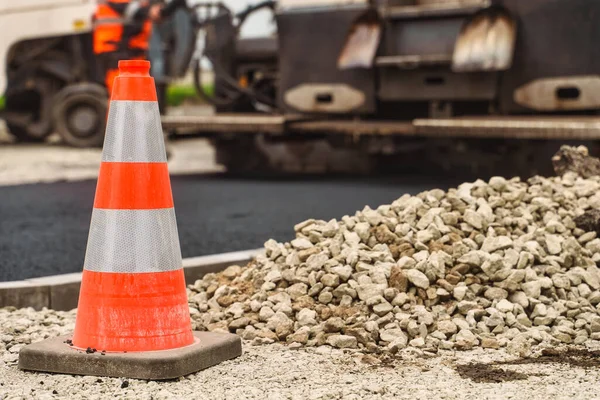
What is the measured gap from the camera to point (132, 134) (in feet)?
12.8

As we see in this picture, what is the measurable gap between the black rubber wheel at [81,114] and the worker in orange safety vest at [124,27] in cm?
78

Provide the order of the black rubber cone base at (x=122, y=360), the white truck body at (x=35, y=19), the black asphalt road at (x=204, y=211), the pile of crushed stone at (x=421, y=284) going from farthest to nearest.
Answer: the white truck body at (x=35, y=19), the black asphalt road at (x=204, y=211), the pile of crushed stone at (x=421, y=284), the black rubber cone base at (x=122, y=360)

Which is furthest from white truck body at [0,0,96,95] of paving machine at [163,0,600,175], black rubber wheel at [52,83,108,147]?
paving machine at [163,0,600,175]

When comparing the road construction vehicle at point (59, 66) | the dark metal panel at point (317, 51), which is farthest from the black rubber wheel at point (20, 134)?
the dark metal panel at point (317, 51)

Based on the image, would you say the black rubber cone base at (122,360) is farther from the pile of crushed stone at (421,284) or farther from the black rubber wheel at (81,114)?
the black rubber wheel at (81,114)

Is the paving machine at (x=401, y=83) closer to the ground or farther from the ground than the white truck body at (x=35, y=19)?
closer to the ground

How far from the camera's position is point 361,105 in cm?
1055

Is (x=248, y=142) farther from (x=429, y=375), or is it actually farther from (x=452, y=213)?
(x=429, y=375)

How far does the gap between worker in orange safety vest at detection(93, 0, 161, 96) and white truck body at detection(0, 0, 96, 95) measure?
3.13 feet

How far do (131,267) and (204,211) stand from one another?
4737 mm

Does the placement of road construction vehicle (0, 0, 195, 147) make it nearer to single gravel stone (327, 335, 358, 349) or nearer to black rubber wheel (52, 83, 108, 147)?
black rubber wheel (52, 83, 108, 147)

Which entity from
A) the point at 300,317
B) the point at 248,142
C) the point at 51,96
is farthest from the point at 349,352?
the point at 51,96

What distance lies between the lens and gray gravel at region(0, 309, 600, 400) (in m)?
3.50

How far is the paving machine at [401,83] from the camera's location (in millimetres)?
9445
